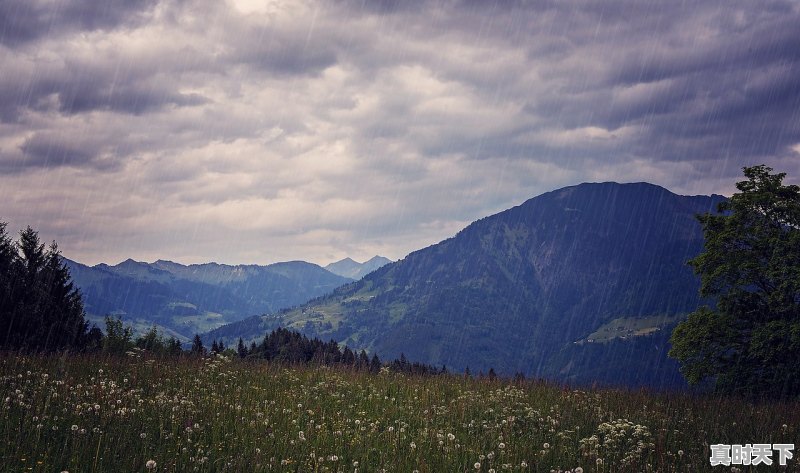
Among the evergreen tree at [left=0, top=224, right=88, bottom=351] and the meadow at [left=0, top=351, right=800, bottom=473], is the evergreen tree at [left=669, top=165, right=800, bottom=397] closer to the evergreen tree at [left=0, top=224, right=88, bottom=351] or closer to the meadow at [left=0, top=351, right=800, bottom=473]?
the meadow at [left=0, top=351, right=800, bottom=473]

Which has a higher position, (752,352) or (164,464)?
(752,352)

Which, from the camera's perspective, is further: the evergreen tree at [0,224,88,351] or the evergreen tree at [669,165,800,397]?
the evergreen tree at [0,224,88,351]

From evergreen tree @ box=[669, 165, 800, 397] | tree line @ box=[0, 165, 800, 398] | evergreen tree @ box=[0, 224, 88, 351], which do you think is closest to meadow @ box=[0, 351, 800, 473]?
tree line @ box=[0, 165, 800, 398]

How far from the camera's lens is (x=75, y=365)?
532 inches

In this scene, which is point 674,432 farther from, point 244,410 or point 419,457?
point 244,410

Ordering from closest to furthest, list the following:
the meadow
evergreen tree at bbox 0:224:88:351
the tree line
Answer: the meadow, the tree line, evergreen tree at bbox 0:224:88:351

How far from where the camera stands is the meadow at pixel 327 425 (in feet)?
24.6

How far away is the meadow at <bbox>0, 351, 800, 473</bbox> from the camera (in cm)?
750

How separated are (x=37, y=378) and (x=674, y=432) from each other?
13.2 metres

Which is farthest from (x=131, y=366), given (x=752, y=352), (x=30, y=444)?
(x=752, y=352)

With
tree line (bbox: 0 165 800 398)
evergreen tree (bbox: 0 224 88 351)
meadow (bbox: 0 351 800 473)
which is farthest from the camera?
evergreen tree (bbox: 0 224 88 351)

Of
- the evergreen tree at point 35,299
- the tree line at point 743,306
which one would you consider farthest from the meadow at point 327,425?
the evergreen tree at point 35,299

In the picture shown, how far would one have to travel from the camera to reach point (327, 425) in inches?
389

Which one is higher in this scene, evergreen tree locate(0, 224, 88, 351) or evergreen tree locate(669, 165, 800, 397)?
evergreen tree locate(669, 165, 800, 397)
